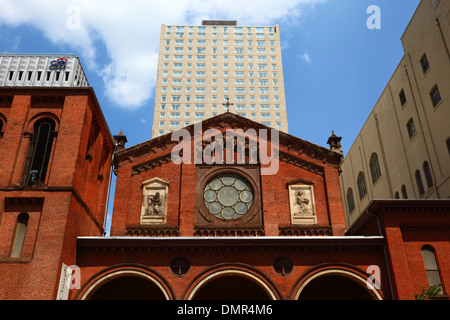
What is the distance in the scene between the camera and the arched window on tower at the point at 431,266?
18.8 metres

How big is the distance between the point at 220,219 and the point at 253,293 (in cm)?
433

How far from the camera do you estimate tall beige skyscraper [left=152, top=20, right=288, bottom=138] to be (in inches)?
3310

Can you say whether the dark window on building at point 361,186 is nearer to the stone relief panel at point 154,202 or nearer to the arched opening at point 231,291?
the arched opening at point 231,291

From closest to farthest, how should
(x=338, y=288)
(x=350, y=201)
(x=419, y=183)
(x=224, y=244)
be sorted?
1. (x=224, y=244)
2. (x=338, y=288)
3. (x=419, y=183)
4. (x=350, y=201)

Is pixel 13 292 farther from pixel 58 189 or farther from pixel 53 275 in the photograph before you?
pixel 58 189

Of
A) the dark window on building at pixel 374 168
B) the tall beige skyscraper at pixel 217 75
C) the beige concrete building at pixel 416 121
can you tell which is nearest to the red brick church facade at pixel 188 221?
the beige concrete building at pixel 416 121

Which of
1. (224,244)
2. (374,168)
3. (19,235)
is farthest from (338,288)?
(374,168)

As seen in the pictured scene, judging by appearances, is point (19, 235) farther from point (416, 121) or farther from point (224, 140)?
point (416, 121)

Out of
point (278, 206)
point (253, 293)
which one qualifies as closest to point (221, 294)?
point (253, 293)

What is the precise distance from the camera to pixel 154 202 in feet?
76.8

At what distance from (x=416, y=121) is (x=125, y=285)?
22.9 meters

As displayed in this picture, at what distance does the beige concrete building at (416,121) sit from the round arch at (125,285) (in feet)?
60.7

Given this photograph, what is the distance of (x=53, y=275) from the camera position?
1772 centimetres
